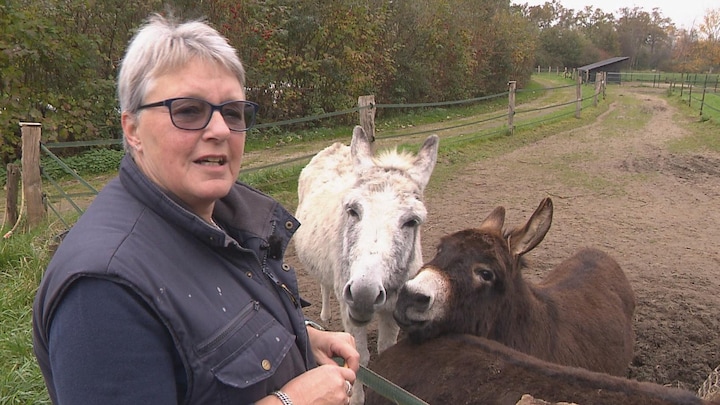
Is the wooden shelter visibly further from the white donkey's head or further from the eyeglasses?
the eyeglasses

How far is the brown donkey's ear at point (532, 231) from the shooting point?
9.64 feet

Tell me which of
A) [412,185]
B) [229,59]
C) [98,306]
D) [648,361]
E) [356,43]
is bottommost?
[648,361]

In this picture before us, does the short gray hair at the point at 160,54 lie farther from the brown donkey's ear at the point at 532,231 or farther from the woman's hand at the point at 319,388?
the brown donkey's ear at the point at 532,231

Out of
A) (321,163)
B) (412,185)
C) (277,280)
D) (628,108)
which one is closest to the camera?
(277,280)

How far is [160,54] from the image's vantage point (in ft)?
4.09

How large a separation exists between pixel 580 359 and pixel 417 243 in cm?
129

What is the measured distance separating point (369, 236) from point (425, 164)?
3.10 feet

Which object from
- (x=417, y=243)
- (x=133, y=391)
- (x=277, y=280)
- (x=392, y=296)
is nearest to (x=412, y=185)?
(x=417, y=243)

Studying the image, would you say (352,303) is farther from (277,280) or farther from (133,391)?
(133,391)

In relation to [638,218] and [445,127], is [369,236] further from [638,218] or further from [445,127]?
[445,127]

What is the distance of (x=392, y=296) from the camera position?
10.2ft

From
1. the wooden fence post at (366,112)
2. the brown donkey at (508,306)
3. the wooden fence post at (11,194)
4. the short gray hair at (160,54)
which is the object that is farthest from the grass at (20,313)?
the wooden fence post at (366,112)

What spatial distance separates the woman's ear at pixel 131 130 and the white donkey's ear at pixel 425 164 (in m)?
2.37

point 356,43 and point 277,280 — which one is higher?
point 356,43
